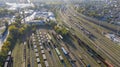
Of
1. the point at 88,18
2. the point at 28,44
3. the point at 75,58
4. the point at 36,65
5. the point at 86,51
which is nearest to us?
the point at 36,65

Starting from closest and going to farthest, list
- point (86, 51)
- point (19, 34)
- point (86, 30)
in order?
point (86, 51), point (19, 34), point (86, 30)

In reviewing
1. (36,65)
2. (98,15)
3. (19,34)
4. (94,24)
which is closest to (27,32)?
(19,34)

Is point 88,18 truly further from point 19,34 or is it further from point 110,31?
point 19,34

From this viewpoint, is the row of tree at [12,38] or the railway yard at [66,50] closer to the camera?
the railway yard at [66,50]

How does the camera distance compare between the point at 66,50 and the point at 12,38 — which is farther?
the point at 12,38

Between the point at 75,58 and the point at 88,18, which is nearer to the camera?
the point at 75,58

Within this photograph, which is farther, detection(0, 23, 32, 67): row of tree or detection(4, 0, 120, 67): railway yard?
detection(0, 23, 32, 67): row of tree

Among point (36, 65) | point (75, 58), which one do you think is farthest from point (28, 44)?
point (75, 58)
